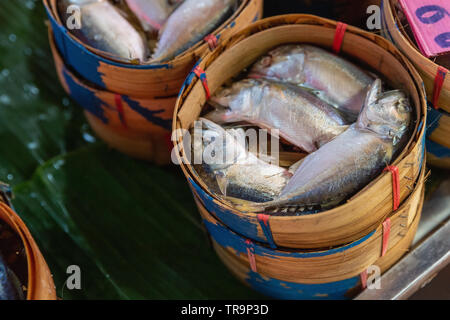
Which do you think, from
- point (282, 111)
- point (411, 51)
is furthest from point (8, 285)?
point (411, 51)

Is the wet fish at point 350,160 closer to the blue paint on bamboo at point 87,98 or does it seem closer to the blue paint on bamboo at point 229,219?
the blue paint on bamboo at point 229,219

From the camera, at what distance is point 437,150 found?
220 centimetres

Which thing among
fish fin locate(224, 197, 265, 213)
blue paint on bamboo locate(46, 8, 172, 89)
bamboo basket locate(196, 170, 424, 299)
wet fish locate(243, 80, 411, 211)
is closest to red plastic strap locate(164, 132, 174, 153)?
blue paint on bamboo locate(46, 8, 172, 89)

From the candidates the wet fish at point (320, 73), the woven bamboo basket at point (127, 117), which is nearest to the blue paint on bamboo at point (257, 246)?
the wet fish at point (320, 73)

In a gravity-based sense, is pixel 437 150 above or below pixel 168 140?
below

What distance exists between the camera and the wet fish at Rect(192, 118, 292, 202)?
183 centimetres

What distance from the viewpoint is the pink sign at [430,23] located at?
6.32ft

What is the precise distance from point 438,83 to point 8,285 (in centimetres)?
184

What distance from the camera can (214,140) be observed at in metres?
1.95

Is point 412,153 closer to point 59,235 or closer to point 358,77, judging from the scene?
point 358,77

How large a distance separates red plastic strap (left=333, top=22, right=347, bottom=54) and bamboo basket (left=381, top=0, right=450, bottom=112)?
0.61 ft

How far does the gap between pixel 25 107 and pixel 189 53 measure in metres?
1.54

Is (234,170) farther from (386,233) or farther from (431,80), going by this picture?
(431,80)

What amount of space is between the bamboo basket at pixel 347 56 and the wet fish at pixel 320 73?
2.8 inches
